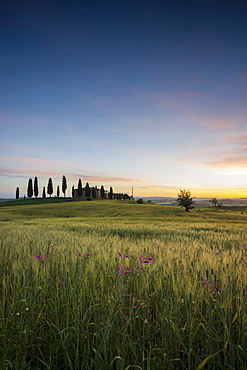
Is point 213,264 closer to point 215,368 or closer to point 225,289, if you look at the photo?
point 225,289

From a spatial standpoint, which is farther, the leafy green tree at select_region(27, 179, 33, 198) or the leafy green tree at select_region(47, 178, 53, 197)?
the leafy green tree at select_region(47, 178, 53, 197)

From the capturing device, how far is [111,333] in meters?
2.06

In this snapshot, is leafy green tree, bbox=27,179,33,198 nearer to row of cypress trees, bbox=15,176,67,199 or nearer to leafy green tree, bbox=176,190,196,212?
row of cypress trees, bbox=15,176,67,199

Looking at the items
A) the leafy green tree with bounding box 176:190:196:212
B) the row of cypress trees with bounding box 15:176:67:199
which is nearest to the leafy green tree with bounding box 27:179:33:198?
the row of cypress trees with bounding box 15:176:67:199

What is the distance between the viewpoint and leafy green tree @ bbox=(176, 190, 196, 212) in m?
50.5

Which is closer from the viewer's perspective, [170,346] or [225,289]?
[170,346]

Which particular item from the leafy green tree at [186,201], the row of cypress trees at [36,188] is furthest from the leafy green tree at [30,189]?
the leafy green tree at [186,201]

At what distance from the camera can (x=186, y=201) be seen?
50.5 m

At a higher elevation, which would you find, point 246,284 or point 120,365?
point 246,284

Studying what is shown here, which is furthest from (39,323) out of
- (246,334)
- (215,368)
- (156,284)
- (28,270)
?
(246,334)

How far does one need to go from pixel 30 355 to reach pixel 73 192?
134023 millimetres

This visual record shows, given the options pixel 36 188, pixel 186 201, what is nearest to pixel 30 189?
pixel 36 188

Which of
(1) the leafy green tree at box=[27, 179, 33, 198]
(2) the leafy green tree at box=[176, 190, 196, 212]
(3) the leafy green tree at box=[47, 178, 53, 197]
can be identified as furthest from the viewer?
(3) the leafy green tree at box=[47, 178, 53, 197]

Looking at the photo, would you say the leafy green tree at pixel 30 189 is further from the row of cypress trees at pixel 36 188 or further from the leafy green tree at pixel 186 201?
the leafy green tree at pixel 186 201
